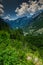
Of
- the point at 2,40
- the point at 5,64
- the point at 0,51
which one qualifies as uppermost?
the point at 2,40

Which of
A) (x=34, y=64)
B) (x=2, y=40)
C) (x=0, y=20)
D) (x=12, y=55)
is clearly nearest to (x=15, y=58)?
(x=12, y=55)

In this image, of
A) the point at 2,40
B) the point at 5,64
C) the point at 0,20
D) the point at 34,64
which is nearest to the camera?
the point at 5,64

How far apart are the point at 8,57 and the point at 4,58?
49cm

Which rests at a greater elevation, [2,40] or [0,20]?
[0,20]

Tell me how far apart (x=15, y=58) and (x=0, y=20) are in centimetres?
6649

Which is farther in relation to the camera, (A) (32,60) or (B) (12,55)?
(A) (32,60)

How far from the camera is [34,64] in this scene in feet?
132

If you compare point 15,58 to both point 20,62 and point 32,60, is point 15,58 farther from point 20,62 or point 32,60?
point 32,60

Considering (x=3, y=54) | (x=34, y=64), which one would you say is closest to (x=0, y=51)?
(x=3, y=54)

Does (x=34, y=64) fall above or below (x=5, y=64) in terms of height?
above

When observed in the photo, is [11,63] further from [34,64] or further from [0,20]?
[0,20]

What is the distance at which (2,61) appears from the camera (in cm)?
3241

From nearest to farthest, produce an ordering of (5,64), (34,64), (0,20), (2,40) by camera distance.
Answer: (5,64) → (34,64) → (2,40) → (0,20)

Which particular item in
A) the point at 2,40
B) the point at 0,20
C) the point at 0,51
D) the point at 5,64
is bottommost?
the point at 5,64
